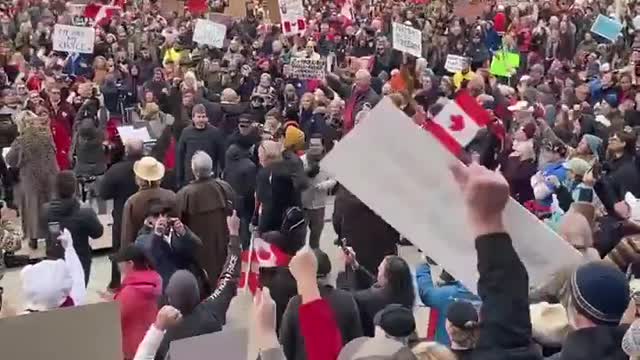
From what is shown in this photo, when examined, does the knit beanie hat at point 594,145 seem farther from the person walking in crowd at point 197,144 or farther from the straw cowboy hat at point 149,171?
the straw cowboy hat at point 149,171

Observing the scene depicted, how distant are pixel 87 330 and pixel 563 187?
21.1 ft

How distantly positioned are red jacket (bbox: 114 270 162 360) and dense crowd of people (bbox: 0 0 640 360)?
1cm

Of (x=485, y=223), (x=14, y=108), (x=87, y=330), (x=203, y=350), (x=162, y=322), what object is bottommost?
(x=14, y=108)

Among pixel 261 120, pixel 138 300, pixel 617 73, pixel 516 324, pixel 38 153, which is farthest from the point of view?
pixel 617 73

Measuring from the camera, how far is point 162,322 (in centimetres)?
527

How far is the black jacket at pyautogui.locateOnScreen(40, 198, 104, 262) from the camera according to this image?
8.41 metres

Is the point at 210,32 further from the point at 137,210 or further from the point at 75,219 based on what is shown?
the point at 137,210

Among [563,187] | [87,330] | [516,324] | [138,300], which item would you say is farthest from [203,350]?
[563,187]

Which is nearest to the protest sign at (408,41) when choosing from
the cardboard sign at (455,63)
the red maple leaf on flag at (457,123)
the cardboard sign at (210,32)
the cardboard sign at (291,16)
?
the cardboard sign at (455,63)

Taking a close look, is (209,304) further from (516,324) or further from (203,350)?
(516,324)

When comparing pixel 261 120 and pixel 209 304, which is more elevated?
pixel 209 304

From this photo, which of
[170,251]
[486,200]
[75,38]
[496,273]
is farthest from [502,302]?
[75,38]

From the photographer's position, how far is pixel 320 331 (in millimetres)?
5047

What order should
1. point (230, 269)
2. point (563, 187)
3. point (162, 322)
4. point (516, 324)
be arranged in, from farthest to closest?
point (563, 187) → point (230, 269) → point (162, 322) → point (516, 324)
